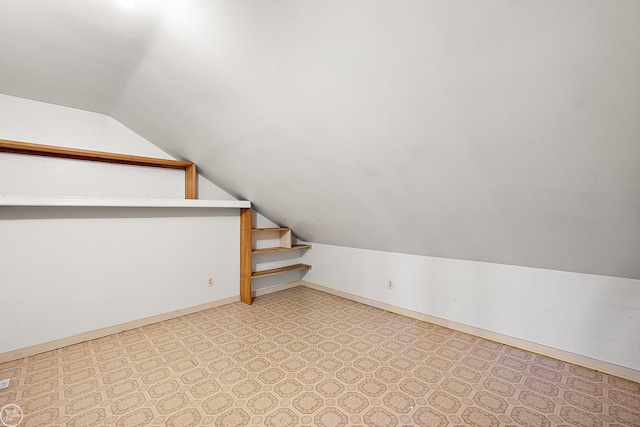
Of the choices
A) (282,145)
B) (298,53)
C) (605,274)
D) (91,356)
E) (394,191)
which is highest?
(298,53)

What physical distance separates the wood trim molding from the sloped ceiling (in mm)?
462

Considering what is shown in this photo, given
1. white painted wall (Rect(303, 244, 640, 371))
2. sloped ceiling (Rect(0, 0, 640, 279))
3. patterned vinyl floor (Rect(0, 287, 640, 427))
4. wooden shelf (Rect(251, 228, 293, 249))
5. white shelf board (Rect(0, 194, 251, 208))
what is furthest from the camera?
wooden shelf (Rect(251, 228, 293, 249))

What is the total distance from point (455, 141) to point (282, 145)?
4.16ft

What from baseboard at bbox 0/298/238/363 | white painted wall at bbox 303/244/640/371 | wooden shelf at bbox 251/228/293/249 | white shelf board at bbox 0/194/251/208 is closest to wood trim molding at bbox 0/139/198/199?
white shelf board at bbox 0/194/251/208

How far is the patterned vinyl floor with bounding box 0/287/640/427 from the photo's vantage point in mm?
1754

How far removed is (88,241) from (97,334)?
92 cm

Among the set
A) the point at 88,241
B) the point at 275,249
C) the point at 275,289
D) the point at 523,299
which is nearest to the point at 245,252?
the point at 275,249

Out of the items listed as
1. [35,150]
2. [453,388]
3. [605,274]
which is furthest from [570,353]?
[35,150]

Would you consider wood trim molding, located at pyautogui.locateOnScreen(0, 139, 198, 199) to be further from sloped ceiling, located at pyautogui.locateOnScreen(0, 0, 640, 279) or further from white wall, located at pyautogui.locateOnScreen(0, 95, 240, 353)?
sloped ceiling, located at pyautogui.locateOnScreen(0, 0, 640, 279)

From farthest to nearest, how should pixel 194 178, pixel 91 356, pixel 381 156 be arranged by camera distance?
pixel 194 178, pixel 91 356, pixel 381 156

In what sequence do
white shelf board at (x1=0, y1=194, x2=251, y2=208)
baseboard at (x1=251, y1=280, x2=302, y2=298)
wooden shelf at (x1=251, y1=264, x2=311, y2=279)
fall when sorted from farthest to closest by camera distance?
baseboard at (x1=251, y1=280, x2=302, y2=298)
wooden shelf at (x1=251, y1=264, x2=311, y2=279)
white shelf board at (x1=0, y1=194, x2=251, y2=208)

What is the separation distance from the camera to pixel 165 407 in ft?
6.03

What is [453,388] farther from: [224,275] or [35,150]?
[35,150]

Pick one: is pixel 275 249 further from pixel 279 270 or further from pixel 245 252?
pixel 245 252
